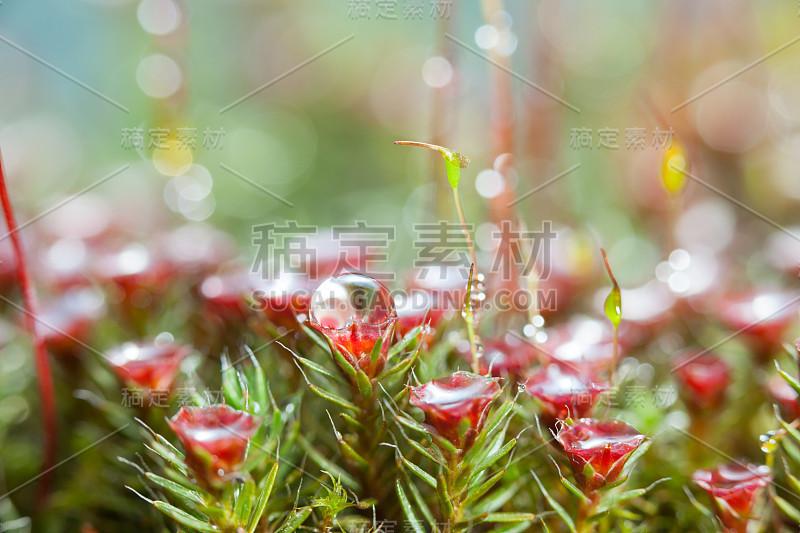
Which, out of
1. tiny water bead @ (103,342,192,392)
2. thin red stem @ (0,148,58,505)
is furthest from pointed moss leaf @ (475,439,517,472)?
thin red stem @ (0,148,58,505)

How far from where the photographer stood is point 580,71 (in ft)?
4.85

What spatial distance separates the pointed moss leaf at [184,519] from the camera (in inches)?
15.6

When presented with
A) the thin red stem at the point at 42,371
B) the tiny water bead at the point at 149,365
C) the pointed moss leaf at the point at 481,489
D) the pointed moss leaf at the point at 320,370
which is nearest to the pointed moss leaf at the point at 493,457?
the pointed moss leaf at the point at 481,489

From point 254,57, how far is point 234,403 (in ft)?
5.10

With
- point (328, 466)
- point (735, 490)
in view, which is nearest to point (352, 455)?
point (328, 466)

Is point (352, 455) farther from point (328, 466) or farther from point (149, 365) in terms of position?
point (149, 365)

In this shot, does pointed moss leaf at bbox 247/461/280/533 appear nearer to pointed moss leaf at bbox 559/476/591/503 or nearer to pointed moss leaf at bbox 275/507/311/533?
pointed moss leaf at bbox 275/507/311/533

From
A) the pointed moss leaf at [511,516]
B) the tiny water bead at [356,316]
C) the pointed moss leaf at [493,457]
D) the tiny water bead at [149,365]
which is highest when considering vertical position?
the tiny water bead at [356,316]

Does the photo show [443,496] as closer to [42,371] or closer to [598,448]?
[598,448]

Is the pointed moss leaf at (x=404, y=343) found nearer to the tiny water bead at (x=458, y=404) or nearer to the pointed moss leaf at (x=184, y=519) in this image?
the tiny water bead at (x=458, y=404)

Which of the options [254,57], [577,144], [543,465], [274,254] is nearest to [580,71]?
[577,144]

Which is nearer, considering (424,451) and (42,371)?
(424,451)

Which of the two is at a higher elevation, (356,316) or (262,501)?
(356,316)

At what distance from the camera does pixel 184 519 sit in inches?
Answer: 15.7
